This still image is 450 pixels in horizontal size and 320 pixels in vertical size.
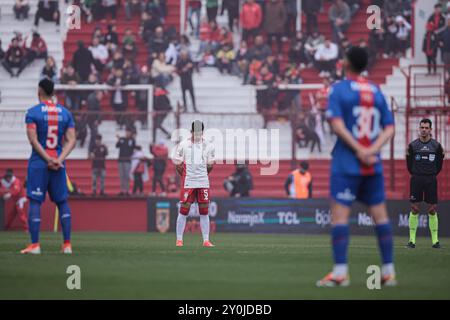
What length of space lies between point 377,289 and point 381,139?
67.6 inches

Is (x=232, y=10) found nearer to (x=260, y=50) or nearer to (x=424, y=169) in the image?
(x=260, y=50)

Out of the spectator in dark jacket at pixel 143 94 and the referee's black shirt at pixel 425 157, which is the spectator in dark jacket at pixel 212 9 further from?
the referee's black shirt at pixel 425 157

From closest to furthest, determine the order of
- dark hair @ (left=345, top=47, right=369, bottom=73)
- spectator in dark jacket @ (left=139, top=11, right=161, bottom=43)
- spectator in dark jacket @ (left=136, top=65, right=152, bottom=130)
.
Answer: dark hair @ (left=345, top=47, right=369, bottom=73) → spectator in dark jacket @ (left=136, top=65, right=152, bottom=130) → spectator in dark jacket @ (left=139, top=11, right=161, bottom=43)

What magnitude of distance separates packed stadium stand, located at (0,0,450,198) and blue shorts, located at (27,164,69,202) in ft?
51.5

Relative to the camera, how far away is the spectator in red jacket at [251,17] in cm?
3659

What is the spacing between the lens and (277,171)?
107 ft

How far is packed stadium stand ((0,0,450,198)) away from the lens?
31.8m

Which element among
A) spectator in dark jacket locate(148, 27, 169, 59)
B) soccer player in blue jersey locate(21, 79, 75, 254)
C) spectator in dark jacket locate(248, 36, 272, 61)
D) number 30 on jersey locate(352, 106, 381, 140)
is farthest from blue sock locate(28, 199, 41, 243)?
spectator in dark jacket locate(148, 27, 169, 59)

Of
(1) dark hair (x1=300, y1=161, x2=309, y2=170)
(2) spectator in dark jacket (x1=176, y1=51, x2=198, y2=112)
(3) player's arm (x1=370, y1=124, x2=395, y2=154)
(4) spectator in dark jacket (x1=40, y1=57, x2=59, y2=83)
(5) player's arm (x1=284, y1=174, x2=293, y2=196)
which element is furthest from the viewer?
(4) spectator in dark jacket (x1=40, y1=57, x2=59, y2=83)

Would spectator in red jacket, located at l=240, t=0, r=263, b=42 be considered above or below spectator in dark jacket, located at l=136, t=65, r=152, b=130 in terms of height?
above

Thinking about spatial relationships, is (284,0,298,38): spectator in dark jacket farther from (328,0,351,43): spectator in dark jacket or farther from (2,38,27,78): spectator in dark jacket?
(2,38,27,78): spectator in dark jacket

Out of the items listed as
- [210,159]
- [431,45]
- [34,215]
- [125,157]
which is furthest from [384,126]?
[431,45]

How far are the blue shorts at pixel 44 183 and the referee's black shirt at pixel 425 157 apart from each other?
8.07m

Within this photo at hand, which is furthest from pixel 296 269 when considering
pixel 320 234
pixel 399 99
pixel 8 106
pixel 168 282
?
pixel 8 106
